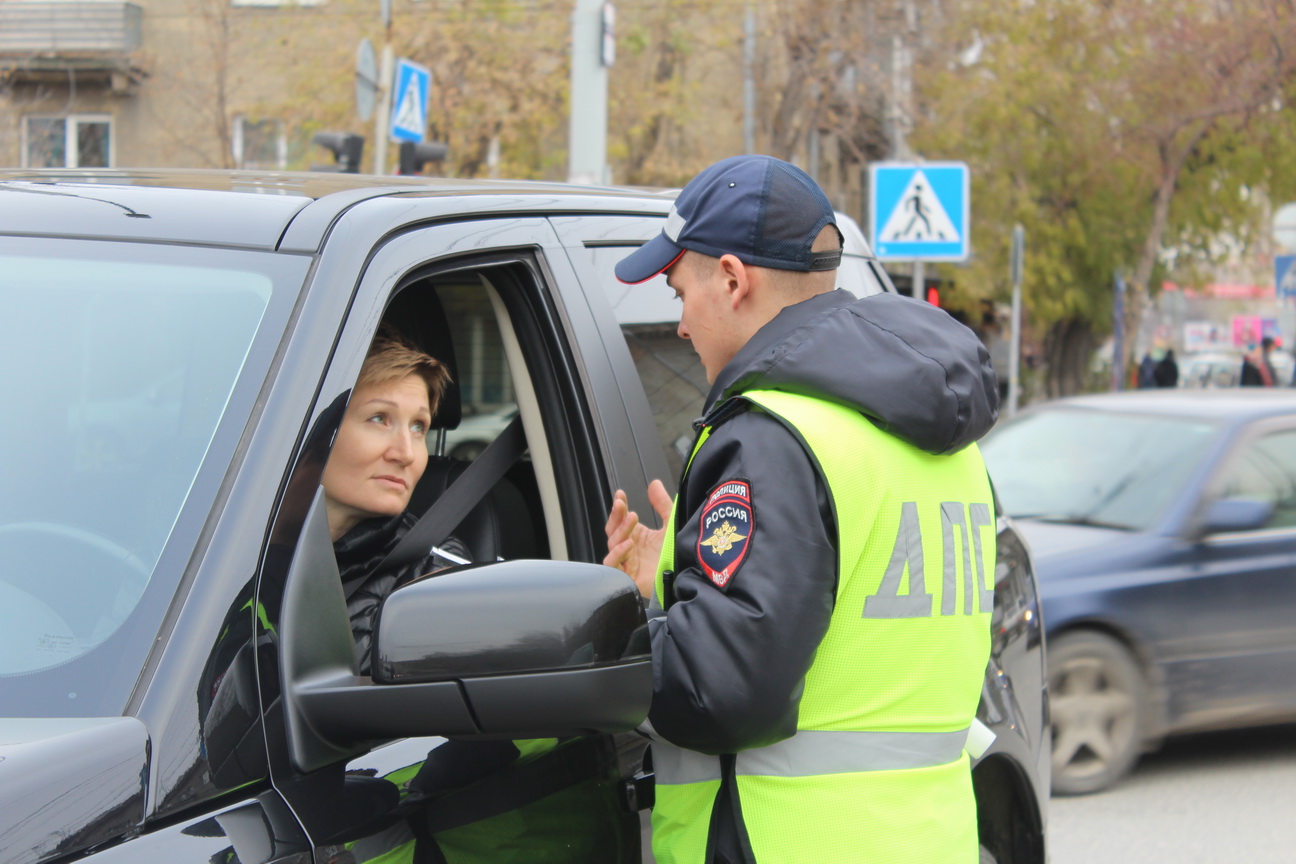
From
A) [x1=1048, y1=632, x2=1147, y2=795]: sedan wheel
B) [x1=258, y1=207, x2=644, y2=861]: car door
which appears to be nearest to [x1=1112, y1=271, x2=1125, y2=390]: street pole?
[x1=1048, y1=632, x2=1147, y2=795]: sedan wheel

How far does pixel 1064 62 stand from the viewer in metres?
24.6

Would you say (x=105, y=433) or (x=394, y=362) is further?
(x=394, y=362)

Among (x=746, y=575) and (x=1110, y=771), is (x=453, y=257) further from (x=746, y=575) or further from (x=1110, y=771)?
(x=1110, y=771)

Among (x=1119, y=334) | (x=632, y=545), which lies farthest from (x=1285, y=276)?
(x=632, y=545)

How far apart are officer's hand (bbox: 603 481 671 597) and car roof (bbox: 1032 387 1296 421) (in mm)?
4955

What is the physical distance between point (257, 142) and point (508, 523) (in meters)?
22.1

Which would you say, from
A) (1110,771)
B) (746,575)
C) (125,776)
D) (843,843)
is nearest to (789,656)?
(746,575)

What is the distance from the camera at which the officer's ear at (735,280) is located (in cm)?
202

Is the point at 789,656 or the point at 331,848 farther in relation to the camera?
the point at 789,656

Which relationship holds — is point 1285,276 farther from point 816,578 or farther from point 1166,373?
point 816,578

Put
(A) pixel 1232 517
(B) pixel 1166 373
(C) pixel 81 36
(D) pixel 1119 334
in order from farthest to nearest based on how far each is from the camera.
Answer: (B) pixel 1166 373
(C) pixel 81 36
(D) pixel 1119 334
(A) pixel 1232 517

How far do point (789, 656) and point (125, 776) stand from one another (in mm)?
789

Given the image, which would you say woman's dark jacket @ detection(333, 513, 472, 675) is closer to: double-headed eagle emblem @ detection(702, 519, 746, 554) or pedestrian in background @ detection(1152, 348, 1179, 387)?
double-headed eagle emblem @ detection(702, 519, 746, 554)

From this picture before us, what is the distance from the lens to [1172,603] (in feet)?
19.3
